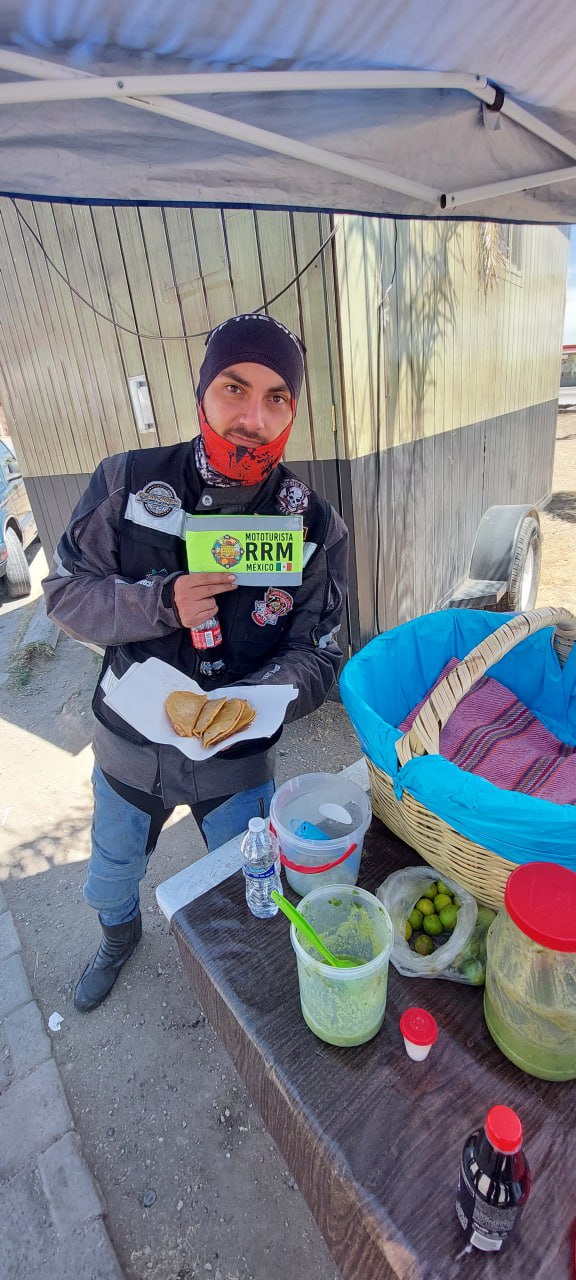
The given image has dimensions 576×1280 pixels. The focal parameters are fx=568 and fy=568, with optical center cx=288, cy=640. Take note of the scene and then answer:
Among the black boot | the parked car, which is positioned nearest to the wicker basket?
the black boot

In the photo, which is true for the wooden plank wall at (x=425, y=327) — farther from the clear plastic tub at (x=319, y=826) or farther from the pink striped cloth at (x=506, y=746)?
the clear plastic tub at (x=319, y=826)

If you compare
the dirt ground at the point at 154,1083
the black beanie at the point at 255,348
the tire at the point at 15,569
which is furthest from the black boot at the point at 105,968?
the tire at the point at 15,569

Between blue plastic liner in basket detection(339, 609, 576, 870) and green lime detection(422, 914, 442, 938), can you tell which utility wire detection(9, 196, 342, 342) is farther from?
green lime detection(422, 914, 442, 938)

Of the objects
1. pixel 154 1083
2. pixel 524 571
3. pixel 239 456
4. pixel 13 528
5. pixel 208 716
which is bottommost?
pixel 154 1083

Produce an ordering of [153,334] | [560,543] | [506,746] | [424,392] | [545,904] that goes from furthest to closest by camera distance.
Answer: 1. [560,543]
2. [424,392]
3. [153,334]
4. [506,746]
5. [545,904]

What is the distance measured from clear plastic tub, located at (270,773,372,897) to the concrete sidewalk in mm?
1311

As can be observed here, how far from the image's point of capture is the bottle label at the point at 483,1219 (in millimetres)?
665

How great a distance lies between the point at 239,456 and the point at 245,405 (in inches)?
5.1

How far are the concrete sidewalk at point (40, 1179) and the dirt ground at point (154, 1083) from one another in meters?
0.05

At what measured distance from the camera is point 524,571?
180 inches

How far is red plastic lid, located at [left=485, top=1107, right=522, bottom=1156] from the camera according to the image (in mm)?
649

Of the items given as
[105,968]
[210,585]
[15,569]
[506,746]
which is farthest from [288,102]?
[15,569]

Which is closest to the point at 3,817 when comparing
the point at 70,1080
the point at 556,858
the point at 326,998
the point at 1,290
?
the point at 70,1080

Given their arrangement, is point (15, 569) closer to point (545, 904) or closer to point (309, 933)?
point (309, 933)
